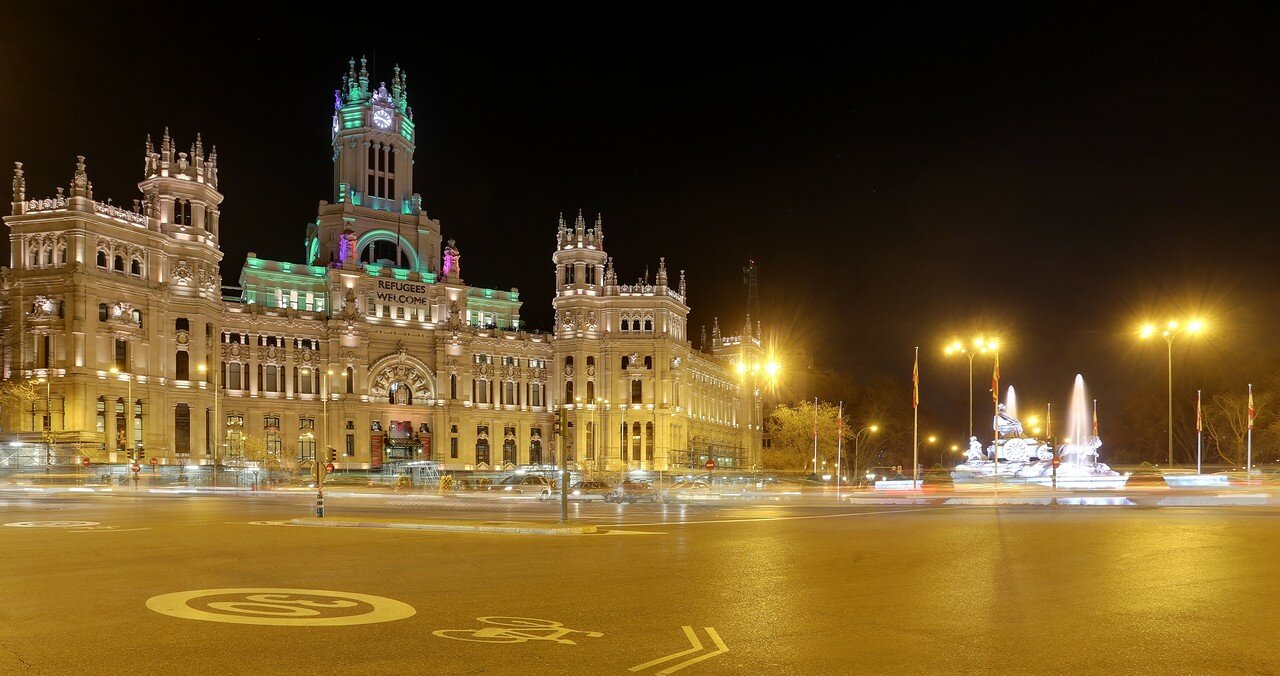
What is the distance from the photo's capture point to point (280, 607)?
13406mm

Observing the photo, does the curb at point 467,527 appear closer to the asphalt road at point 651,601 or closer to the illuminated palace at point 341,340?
the asphalt road at point 651,601

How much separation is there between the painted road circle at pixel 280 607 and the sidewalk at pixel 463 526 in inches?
493

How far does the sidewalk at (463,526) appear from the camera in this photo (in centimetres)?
2739

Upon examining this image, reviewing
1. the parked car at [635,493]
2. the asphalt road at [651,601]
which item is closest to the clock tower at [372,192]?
the parked car at [635,493]

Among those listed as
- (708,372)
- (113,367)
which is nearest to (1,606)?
(113,367)

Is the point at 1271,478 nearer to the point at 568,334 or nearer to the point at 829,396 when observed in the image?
the point at 568,334

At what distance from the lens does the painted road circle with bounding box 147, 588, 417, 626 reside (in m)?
12.5

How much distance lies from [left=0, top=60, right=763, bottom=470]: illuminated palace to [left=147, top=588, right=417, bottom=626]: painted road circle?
72890 millimetres

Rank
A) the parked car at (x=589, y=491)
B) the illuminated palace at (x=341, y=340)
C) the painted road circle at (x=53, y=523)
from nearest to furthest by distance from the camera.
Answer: the painted road circle at (x=53, y=523), the parked car at (x=589, y=491), the illuminated palace at (x=341, y=340)

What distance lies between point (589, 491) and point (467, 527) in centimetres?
2750

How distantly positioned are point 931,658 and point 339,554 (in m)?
13.7

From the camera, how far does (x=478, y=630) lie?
12016 millimetres

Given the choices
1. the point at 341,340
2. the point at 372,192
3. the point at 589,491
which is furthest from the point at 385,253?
the point at 589,491

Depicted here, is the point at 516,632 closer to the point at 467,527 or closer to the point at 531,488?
the point at 467,527
